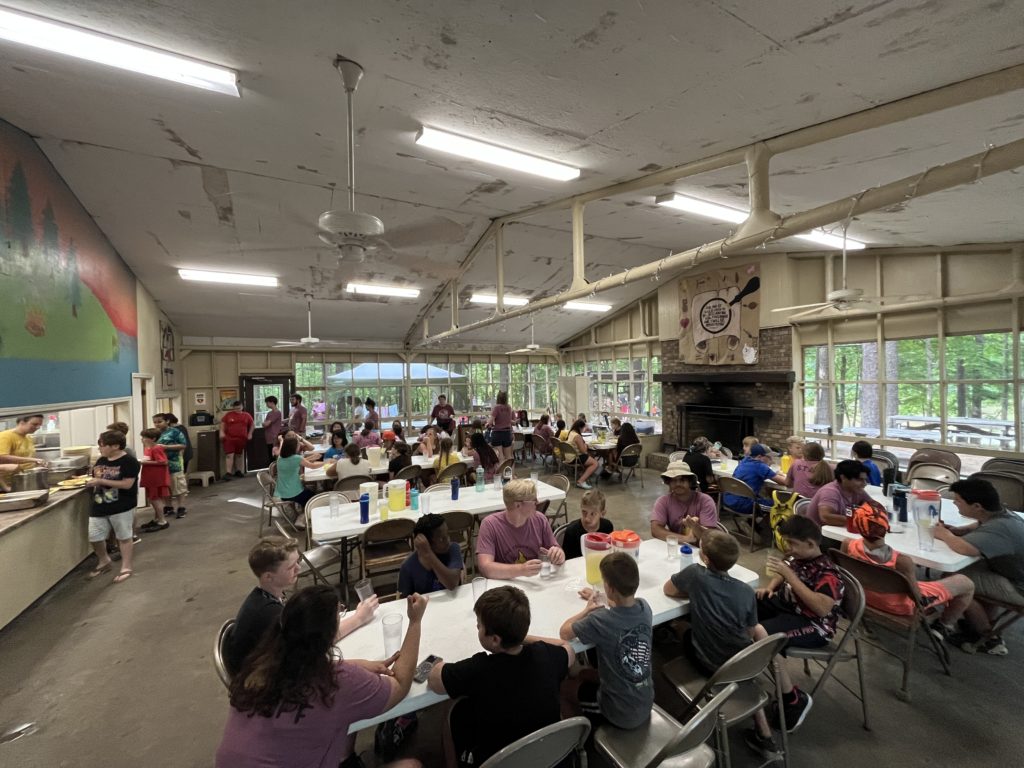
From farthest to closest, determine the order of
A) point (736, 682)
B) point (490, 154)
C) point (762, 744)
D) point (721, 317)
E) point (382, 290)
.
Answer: point (721, 317)
point (382, 290)
point (490, 154)
point (762, 744)
point (736, 682)

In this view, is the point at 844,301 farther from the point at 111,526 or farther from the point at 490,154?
the point at 111,526

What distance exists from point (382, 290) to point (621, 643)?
24.7 ft

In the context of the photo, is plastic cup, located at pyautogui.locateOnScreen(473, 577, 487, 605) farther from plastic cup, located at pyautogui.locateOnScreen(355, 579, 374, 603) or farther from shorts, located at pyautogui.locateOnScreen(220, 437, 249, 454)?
shorts, located at pyautogui.locateOnScreen(220, 437, 249, 454)

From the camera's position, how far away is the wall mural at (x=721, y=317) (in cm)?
793

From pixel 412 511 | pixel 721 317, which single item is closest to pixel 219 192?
pixel 412 511

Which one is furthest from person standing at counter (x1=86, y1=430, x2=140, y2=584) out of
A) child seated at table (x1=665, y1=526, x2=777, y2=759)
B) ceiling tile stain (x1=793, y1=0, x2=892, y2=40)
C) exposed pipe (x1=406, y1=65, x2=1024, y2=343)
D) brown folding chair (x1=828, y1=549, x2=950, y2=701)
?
ceiling tile stain (x1=793, y1=0, x2=892, y2=40)

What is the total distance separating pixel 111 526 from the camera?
4297 millimetres

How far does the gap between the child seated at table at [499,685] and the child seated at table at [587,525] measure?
128cm

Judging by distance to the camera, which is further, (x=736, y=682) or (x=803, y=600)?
(x=803, y=600)

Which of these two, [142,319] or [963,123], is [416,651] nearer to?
[963,123]

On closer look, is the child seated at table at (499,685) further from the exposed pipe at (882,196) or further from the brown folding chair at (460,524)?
the exposed pipe at (882,196)

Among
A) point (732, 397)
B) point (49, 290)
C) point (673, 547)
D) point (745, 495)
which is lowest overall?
point (745, 495)

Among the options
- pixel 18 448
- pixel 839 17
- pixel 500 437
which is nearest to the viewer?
pixel 839 17

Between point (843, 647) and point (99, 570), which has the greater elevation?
point (843, 647)
